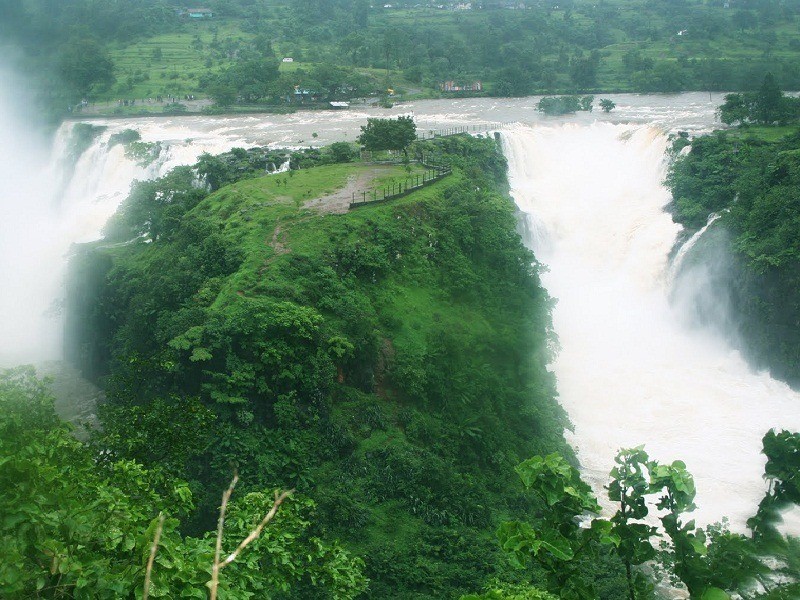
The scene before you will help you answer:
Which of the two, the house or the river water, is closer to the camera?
the river water

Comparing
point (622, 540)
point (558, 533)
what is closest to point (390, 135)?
point (622, 540)

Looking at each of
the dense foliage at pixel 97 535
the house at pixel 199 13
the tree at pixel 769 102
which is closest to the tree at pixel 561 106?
the tree at pixel 769 102

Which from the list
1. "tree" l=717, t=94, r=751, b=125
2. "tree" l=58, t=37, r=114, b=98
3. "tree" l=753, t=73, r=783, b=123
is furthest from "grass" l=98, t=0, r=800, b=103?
"tree" l=753, t=73, r=783, b=123

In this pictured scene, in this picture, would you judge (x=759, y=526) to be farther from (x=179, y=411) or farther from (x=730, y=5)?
(x=730, y=5)

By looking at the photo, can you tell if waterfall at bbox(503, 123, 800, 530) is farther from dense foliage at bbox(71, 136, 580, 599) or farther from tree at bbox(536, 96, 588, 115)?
tree at bbox(536, 96, 588, 115)

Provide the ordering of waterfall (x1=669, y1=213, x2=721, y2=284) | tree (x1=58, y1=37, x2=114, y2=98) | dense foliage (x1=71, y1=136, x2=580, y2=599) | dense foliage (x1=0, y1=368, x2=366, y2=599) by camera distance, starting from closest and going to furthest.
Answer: dense foliage (x1=0, y1=368, x2=366, y2=599) → dense foliage (x1=71, y1=136, x2=580, y2=599) → waterfall (x1=669, y1=213, x2=721, y2=284) → tree (x1=58, y1=37, x2=114, y2=98)

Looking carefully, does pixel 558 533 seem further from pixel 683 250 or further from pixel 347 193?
pixel 683 250
